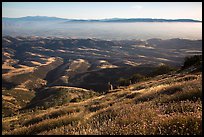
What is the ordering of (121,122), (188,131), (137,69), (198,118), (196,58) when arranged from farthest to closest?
(137,69) < (196,58) < (121,122) < (198,118) < (188,131)

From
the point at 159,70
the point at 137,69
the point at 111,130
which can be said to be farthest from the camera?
the point at 137,69

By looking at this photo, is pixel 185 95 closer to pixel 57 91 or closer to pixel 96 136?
pixel 96 136

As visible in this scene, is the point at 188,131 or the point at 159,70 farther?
the point at 159,70

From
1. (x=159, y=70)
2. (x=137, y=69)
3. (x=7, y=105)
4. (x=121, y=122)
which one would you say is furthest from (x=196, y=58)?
(x=137, y=69)

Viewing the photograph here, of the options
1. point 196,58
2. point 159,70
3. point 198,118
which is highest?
point 198,118

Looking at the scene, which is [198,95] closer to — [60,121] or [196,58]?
[60,121]

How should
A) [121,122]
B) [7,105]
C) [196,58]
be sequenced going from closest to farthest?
[121,122] < [196,58] < [7,105]

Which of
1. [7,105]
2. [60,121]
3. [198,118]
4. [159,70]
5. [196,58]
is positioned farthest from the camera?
[7,105]

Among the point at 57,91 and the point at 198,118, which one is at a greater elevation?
the point at 198,118

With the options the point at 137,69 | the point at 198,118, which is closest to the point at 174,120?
the point at 198,118
